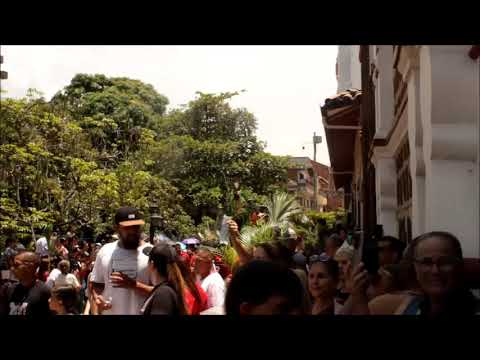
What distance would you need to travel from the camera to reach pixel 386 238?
16.2 ft

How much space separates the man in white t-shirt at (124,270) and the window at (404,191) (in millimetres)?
4070

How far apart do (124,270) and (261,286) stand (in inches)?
126

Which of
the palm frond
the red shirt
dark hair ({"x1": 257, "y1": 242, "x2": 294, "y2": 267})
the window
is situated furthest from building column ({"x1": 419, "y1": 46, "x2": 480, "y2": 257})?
the palm frond

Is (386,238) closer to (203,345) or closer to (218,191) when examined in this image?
(203,345)

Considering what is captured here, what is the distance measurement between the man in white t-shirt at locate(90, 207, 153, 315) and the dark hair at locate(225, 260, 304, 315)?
294cm

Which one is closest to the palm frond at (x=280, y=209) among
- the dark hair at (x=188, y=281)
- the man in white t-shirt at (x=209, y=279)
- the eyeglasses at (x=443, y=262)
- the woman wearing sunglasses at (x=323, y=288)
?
the man in white t-shirt at (x=209, y=279)

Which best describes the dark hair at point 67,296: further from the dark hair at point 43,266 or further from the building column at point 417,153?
the dark hair at point 43,266

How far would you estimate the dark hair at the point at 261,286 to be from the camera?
2.24 metres

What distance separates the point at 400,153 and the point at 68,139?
13.8 m

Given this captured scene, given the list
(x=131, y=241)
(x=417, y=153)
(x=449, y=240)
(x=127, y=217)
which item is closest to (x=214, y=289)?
(x=131, y=241)

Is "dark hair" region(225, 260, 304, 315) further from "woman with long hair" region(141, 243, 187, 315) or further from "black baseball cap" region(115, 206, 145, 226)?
"black baseball cap" region(115, 206, 145, 226)

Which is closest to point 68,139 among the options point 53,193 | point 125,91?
point 53,193

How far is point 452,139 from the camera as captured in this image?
558cm

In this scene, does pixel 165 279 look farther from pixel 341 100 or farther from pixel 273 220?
pixel 273 220
